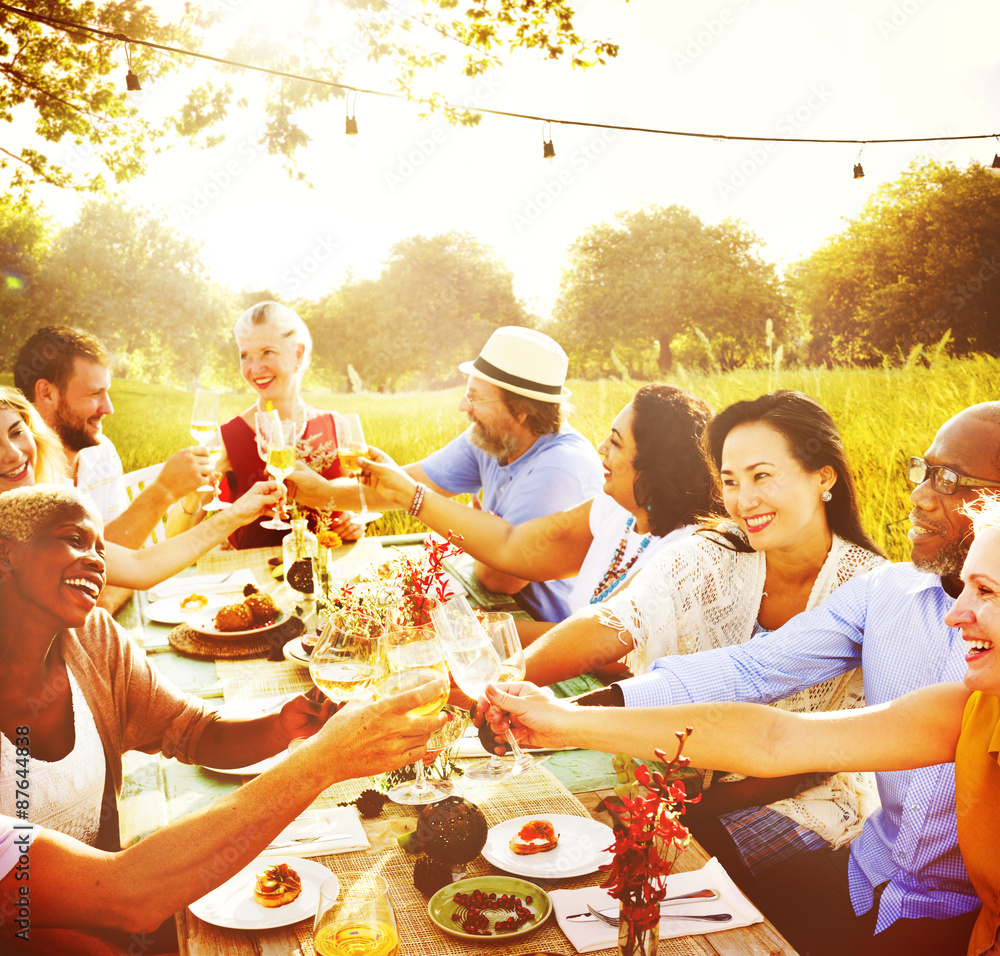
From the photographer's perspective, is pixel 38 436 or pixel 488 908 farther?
pixel 38 436

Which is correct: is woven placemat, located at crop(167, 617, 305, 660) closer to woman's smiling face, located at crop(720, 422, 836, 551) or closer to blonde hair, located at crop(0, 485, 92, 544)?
blonde hair, located at crop(0, 485, 92, 544)

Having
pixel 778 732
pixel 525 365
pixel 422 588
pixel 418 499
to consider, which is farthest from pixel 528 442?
pixel 778 732

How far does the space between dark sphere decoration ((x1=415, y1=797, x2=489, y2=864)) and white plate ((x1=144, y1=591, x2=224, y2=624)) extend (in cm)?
141

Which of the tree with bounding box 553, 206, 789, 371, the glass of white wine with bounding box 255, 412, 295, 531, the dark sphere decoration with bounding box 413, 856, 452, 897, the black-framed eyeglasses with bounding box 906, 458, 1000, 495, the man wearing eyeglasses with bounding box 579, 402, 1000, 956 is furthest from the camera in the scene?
the tree with bounding box 553, 206, 789, 371

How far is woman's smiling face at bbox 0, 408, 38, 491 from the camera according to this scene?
1.88 metres

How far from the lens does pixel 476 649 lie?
1306 mm

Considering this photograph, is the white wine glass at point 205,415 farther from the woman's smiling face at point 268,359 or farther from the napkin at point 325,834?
the napkin at point 325,834

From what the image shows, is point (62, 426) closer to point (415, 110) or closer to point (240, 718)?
point (240, 718)

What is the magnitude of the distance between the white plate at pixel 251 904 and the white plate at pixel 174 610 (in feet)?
4.38

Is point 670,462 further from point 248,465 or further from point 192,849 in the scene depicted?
point 248,465

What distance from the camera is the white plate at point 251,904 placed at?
1073 millimetres

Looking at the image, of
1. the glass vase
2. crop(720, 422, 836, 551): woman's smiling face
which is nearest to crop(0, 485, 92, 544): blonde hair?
the glass vase

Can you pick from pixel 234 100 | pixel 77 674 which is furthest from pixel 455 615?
pixel 234 100

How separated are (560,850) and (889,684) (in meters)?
0.80
